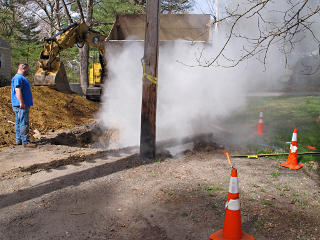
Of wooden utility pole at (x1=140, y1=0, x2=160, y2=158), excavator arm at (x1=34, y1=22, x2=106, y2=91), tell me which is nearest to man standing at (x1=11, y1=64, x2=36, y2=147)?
wooden utility pole at (x1=140, y1=0, x2=160, y2=158)

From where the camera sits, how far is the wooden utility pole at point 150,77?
4.86 meters

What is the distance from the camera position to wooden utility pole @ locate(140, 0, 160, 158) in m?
4.86

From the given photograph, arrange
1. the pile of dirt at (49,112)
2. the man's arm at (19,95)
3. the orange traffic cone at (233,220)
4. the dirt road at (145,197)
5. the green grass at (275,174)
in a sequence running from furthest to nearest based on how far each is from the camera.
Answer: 1. the pile of dirt at (49,112)
2. the man's arm at (19,95)
3. the green grass at (275,174)
4. the dirt road at (145,197)
5. the orange traffic cone at (233,220)

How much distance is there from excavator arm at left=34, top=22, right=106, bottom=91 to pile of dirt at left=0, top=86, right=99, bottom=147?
18.7 inches

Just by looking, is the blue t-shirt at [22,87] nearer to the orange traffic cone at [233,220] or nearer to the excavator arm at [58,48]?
the excavator arm at [58,48]

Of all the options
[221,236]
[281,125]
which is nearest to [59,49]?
[281,125]

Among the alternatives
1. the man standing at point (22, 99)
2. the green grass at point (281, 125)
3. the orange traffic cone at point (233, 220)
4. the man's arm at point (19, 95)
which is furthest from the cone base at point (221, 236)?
the man's arm at point (19, 95)

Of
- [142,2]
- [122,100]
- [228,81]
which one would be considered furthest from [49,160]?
[142,2]

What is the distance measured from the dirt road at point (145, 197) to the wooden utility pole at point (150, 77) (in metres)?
0.38

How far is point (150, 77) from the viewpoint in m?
4.99

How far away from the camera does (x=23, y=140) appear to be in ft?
20.2

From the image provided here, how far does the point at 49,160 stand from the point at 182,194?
9.05ft

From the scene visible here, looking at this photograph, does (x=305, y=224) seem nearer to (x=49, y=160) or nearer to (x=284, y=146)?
(x=284, y=146)

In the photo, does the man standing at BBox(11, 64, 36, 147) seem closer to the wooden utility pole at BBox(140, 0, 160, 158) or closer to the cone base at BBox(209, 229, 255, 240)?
the wooden utility pole at BBox(140, 0, 160, 158)
